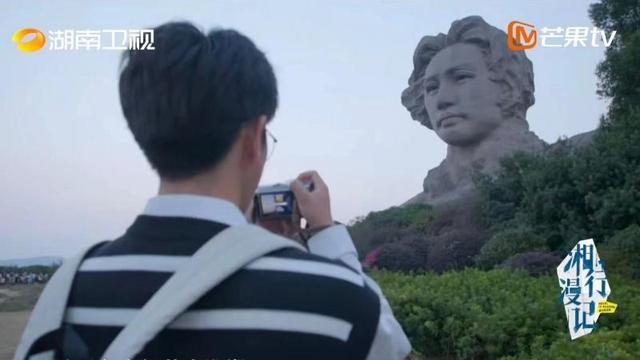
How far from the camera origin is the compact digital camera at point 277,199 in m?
1.29

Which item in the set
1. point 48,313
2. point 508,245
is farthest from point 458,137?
point 48,313

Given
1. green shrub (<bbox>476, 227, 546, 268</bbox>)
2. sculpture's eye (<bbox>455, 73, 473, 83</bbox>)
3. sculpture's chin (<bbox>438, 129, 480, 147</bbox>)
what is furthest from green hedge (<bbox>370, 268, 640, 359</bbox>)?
sculpture's eye (<bbox>455, 73, 473, 83</bbox>)

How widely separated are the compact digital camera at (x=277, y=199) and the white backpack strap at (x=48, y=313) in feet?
1.21

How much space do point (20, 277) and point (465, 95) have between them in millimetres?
12320

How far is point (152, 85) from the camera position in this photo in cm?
109

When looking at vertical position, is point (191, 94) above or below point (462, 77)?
above

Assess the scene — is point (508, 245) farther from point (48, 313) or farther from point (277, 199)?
point (48, 313)

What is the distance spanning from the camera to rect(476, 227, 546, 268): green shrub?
930 centimetres

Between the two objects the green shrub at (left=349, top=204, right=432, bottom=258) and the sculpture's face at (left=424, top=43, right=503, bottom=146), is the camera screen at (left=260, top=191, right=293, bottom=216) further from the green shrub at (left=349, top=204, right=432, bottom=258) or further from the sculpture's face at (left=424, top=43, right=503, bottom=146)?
the sculpture's face at (left=424, top=43, right=503, bottom=146)

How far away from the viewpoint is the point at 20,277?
15.4m

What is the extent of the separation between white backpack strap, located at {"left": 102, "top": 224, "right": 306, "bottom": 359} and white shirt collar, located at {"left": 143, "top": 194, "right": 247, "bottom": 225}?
0.05 meters

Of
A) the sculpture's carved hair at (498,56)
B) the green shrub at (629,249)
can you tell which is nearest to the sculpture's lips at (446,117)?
the sculpture's carved hair at (498,56)

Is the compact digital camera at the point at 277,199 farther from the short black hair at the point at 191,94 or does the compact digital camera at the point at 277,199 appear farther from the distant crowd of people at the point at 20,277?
the distant crowd of people at the point at 20,277

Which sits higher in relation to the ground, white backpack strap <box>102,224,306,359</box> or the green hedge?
white backpack strap <box>102,224,306,359</box>
